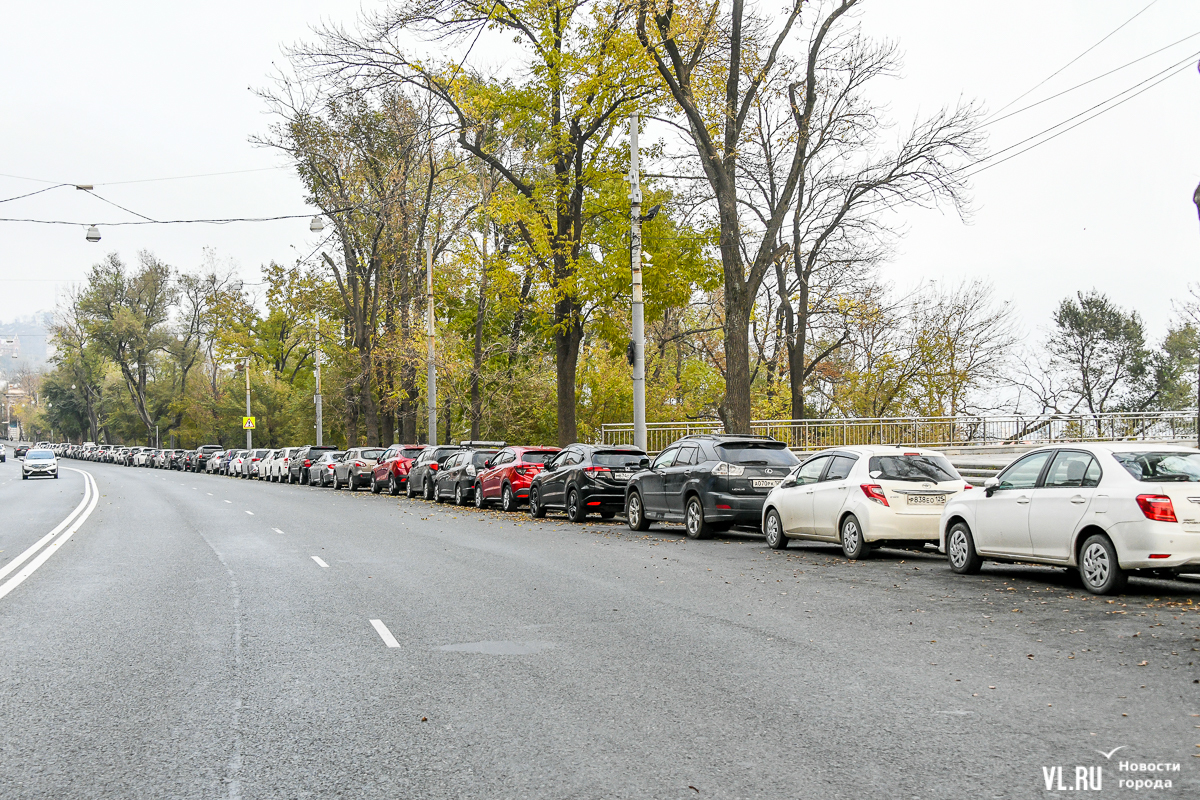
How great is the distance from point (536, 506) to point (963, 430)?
15.3 metres

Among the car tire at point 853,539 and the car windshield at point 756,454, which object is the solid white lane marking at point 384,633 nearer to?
the car tire at point 853,539

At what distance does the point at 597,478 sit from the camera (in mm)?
22594

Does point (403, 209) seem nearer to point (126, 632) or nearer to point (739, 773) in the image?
point (126, 632)

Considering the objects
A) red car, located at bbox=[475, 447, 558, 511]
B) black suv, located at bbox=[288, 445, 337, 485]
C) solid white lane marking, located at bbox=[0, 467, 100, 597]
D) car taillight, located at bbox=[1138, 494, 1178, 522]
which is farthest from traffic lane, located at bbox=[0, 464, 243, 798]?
black suv, located at bbox=[288, 445, 337, 485]

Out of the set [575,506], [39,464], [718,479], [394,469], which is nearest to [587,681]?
[718,479]

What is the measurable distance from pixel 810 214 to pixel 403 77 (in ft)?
60.7

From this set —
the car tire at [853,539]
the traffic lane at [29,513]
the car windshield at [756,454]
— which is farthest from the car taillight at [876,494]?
the traffic lane at [29,513]

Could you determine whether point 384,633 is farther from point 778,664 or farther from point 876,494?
point 876,494

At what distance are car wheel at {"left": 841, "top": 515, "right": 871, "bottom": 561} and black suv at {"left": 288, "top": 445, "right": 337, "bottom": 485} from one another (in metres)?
36.2

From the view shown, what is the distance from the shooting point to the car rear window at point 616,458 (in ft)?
74.7

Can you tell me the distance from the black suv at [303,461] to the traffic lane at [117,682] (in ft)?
114

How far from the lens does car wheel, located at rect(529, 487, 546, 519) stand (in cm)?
2458

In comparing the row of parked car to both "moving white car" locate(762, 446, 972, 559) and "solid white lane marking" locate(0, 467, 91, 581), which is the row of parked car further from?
"solid white lane marking" locate(0, 467, 91, 581)

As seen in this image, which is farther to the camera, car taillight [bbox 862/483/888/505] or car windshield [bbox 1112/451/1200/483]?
car taillight [bbox 862/483/888/505]
